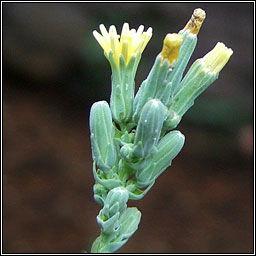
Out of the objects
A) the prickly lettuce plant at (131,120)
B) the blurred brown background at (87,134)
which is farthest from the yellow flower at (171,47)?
the blurred brown background at (87,134)

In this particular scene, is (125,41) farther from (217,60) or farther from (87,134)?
(87,134)

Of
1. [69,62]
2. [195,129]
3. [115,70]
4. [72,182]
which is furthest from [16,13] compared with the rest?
[115,70]

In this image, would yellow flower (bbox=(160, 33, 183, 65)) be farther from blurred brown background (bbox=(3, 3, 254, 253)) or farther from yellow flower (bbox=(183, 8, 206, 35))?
blurred brown background (bbox=(3, 3, 254, 253))

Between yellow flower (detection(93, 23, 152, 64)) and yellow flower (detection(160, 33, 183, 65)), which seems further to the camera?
yellow flower (detection(93, 23, 152, 64))

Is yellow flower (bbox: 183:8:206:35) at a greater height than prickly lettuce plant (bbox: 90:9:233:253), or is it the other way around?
yellow flower (bbox: 183:8:206:35)

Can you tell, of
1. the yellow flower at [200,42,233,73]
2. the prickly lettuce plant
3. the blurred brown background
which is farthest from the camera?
the blurred brown background

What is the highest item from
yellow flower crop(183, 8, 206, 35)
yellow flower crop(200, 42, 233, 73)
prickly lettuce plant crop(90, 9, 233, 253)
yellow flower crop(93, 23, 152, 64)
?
yellow flower crop(183, 8, 206, 35)

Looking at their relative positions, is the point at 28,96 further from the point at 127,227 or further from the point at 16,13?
the point at 127,227

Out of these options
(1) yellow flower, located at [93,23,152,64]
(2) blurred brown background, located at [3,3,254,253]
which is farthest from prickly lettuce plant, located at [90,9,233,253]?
(2) blurred brown background, located at [3,3,254,253]
